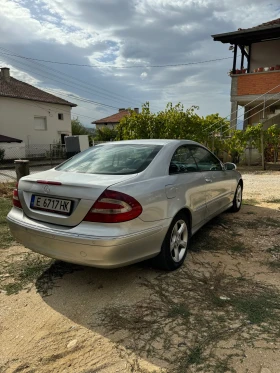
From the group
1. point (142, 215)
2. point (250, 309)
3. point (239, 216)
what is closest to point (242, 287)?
point (250, 309)

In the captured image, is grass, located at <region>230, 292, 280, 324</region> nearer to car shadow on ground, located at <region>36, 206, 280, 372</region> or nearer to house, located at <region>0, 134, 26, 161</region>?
car shadow on ground, located at <region>36, 206, 280, 372</region>

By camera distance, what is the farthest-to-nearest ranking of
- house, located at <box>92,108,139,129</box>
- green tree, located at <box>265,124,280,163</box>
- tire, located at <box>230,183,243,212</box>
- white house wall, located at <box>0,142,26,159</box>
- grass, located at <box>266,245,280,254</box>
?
→ house, located at <box>92,108,139,129</box>, white house wall, located at <box>0,142,26,159</box>, green tree, located at <box>265,124,280,163</box>, tire, located at <box>230,183,243,212</box>, grass, located at <box>266,245,280,254</box>

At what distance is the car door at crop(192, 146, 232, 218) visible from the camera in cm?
434

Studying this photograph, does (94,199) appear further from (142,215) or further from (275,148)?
(275,148)

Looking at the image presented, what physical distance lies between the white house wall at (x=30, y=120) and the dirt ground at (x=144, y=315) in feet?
81.0

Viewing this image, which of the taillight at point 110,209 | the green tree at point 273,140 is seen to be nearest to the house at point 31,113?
the green tree at point 273,140

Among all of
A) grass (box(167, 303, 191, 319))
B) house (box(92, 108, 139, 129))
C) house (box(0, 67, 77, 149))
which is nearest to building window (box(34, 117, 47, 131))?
house (box(0, 67, 77, 149))

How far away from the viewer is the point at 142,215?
2855 millimetres

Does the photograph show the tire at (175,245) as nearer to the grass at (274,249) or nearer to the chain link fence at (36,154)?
the grass at (274,249)

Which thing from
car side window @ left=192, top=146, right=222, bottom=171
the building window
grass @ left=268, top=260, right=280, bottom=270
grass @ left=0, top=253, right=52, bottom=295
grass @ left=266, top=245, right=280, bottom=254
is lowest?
grass @ left=0, top=253, right=52, bottom=295

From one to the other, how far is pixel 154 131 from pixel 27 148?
17101 millimetres

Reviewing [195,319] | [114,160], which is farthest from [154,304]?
[114,160]

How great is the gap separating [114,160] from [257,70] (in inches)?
586

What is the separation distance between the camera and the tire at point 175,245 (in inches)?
127
